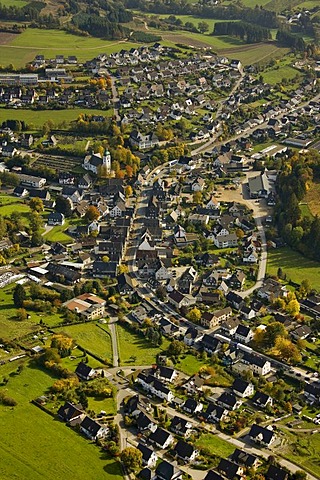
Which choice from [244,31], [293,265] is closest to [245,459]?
[293,265]

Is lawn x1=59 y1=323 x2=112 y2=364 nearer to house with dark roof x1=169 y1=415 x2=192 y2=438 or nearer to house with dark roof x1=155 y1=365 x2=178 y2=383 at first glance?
house with dark roof x1=155 y1=365 x2=178 y2=383

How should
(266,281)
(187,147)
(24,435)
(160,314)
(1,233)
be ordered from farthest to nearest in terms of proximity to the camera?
(187,147)
(1,233)
(266,281)
(160,314)
(24,435)

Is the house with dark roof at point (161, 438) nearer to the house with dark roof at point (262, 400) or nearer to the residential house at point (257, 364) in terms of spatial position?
the house with dark roof at point (262, 400)

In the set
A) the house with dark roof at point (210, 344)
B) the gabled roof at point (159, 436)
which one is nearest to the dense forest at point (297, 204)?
the house with dark roof at point (210, 344)

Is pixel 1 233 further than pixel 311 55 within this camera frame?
No

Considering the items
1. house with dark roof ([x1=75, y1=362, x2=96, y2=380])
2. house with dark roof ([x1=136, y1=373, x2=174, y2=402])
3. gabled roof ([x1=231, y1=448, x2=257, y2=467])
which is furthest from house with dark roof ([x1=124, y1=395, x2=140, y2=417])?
gabled roof ([x1=231, y1=448, x2=257, y2=467])

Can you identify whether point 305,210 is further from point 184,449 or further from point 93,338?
point 184,449

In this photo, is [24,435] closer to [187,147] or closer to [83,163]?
[83,163]

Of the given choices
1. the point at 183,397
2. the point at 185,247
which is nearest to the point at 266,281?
the point at 185,247
